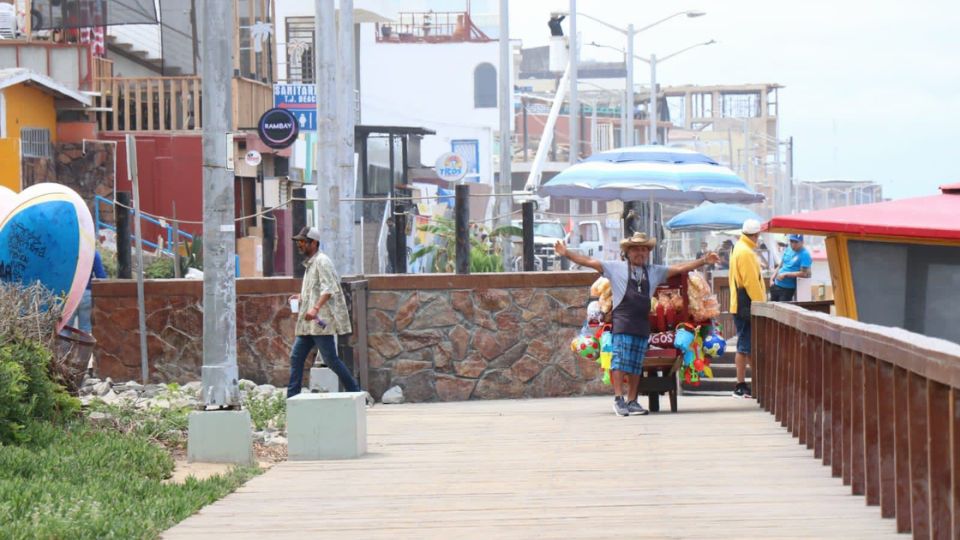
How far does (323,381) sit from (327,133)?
2.91m

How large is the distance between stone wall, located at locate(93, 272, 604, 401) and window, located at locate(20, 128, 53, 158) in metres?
9.86

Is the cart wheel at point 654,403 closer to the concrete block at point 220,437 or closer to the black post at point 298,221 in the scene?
the concrete block at point 220,437

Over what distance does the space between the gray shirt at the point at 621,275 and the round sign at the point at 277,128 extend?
13989mm

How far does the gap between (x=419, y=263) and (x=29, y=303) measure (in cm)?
1131

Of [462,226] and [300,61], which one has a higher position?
[300,61]

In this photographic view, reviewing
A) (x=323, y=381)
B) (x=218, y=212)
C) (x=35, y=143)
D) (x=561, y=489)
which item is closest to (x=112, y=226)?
(x=35, y=143)

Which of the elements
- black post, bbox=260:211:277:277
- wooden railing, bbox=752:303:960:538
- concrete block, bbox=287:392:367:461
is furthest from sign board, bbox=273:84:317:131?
wooden railing, bbox=752:303:960:538

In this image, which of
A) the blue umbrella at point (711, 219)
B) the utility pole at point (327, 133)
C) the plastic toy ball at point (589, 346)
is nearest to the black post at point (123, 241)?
the utility pole at point (327, 133)

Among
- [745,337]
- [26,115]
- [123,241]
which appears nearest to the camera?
[745,337]

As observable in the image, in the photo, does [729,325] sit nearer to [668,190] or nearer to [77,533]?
[668,190]

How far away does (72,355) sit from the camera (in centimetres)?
1429

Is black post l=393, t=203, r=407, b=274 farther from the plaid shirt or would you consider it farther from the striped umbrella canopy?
the plaid shirt

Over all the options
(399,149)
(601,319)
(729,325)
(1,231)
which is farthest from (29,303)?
(399,149)

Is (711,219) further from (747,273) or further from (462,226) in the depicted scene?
(747,273)
